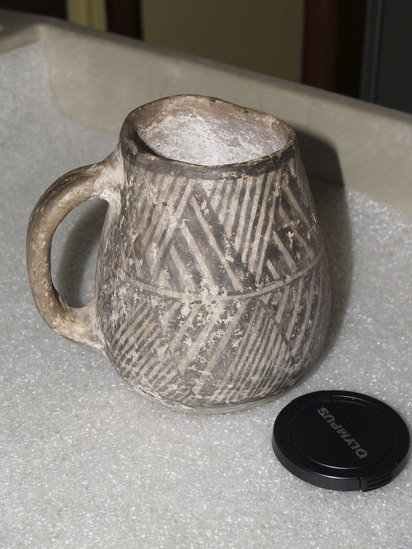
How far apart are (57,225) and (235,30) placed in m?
2.06

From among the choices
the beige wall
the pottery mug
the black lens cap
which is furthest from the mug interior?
the beige wall

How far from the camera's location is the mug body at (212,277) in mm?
695

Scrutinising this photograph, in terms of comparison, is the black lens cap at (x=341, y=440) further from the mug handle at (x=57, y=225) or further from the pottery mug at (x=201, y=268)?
the mug handle at (x=57, y=225)

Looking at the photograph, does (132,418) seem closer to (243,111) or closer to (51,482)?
(51,482)

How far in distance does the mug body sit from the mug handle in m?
0.02

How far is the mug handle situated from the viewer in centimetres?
75

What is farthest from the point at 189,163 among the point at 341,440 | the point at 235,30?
the point at 235,30

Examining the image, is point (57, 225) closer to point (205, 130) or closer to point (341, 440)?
point (205, 130)

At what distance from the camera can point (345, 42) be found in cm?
221

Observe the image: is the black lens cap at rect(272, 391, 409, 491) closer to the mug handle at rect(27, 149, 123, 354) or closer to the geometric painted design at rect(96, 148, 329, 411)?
the geometric painted design at rect(96, 148, 329, 411)

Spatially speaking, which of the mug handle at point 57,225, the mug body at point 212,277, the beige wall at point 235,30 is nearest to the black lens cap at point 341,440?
the mug body at point 212,277

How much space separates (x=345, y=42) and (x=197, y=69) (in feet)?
3.54

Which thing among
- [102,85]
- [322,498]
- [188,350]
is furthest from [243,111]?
[102,85]

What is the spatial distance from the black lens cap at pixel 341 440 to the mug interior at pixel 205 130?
0.83 feet
